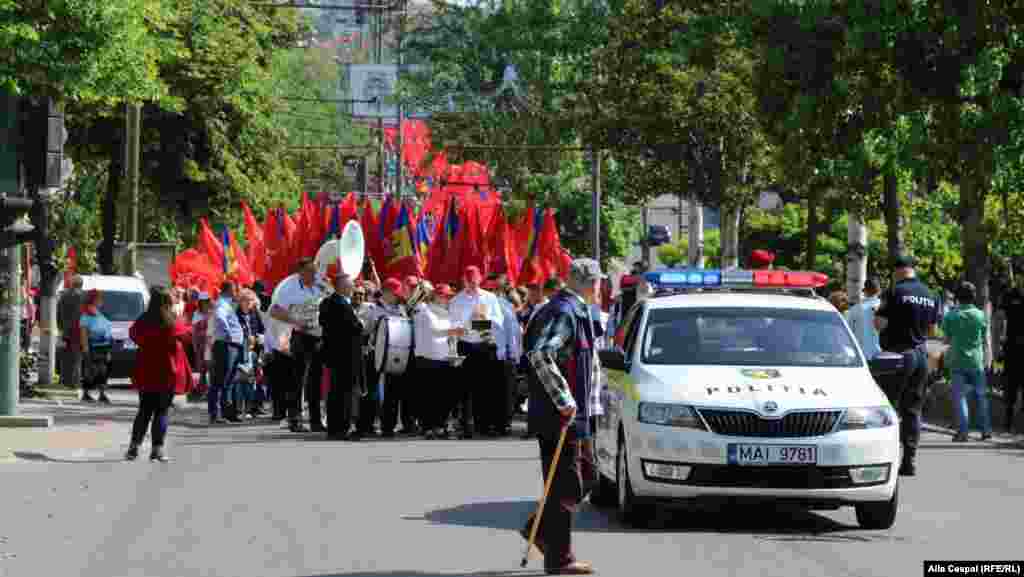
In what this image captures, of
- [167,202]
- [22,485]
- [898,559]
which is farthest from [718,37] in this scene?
[898,559]

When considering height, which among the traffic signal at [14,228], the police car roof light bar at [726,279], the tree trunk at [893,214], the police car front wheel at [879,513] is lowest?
the police car front wheel at [879,513]

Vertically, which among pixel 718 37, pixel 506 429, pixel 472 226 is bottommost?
pixel 506 429

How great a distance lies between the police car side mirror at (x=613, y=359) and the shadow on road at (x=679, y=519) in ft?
3.36

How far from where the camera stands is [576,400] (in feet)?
39.8

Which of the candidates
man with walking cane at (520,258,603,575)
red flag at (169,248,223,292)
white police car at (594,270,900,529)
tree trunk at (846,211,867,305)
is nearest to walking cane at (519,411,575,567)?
man with walking cane at (520,258,603,575)

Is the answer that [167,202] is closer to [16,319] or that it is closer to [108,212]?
[108,212]

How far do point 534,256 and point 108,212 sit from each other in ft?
32.3

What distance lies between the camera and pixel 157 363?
1991 cm

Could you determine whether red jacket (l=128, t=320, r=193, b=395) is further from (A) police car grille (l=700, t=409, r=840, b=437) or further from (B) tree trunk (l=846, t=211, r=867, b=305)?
(B) tree trunk (l=846, t=211, r=867, b=305)

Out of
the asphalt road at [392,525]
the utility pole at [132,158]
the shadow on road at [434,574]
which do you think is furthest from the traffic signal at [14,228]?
the utility pole at [132,158]

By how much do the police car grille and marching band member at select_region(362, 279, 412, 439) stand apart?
1055 centimetres

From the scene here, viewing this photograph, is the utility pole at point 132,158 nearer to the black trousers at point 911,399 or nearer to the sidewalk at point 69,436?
the sidewalk at point 69,436

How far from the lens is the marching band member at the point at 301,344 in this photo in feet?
81.8

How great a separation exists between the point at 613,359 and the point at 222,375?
41.2 feet
